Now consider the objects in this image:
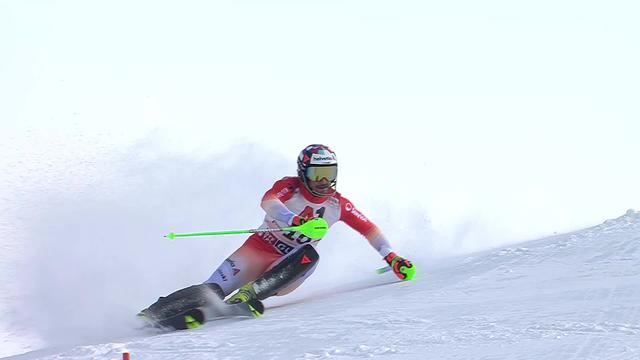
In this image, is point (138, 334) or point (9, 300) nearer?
point (138, 334)

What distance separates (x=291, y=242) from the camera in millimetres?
7180

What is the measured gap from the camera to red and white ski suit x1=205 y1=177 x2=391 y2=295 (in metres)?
7.02

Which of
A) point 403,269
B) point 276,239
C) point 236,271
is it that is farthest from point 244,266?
point 403,269

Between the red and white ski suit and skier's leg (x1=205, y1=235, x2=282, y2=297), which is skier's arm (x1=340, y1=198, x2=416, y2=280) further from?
skier's leg (x1=205, y1=235, x2=282, y2=297)

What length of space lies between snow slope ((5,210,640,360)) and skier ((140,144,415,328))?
0.22 meters

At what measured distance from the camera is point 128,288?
8484 millimetres

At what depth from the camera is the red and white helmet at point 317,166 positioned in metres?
7.09

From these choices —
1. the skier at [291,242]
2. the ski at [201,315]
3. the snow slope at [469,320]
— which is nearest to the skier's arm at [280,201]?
the skier at [291,242]

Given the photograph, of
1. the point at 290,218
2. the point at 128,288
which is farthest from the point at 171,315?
the point at 128,288

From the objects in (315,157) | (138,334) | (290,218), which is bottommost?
A: (138,334)

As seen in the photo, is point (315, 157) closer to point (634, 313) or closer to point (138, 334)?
point (138, 334)

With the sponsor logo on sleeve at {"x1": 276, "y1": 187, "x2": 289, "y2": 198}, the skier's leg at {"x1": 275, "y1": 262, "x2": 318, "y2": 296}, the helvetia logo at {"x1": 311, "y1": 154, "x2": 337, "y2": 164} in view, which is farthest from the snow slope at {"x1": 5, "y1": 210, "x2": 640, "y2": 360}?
the helvetia logo at {"x1": 311, "y1": 154, "x2": 337, "y2": 164}

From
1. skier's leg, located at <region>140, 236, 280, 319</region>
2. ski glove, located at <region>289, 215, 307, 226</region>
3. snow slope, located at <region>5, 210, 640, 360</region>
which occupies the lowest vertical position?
snow slope, located at <region>5, 210, 640, 360</region>

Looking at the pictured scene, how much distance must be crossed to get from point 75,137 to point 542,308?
51.8ft
